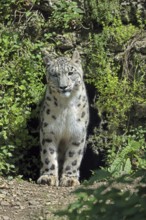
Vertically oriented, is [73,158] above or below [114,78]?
below

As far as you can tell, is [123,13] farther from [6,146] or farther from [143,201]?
[143,201]

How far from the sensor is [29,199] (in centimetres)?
869

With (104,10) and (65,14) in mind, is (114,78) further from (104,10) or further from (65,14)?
(65,14)

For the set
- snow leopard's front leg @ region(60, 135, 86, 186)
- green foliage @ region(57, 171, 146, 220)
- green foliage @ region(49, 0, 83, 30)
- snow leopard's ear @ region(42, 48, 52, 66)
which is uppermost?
green foliage @ region(57, 171, 146, 220)

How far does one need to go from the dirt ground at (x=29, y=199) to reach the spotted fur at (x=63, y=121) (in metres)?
0.36

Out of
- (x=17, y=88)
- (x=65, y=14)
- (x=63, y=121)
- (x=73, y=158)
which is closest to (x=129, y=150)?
(x=73, y=158)

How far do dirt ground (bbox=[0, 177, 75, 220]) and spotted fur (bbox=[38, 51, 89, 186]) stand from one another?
36 centimetres

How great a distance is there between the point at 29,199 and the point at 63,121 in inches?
52.8

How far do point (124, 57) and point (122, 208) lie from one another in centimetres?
638

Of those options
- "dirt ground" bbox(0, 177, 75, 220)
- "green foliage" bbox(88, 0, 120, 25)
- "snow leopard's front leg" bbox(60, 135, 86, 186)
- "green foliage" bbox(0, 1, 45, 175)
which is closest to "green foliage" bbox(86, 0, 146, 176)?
"green foliage" bbox(88, 0, 120, 25)

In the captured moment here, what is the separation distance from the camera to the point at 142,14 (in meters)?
10.7

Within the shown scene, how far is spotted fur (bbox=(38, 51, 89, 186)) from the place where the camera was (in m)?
9.59

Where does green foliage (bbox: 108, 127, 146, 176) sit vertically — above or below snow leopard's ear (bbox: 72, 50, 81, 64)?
below

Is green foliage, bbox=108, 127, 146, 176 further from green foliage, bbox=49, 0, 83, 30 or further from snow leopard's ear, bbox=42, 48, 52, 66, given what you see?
green foliage, bbox=49, 0, 83, 30
